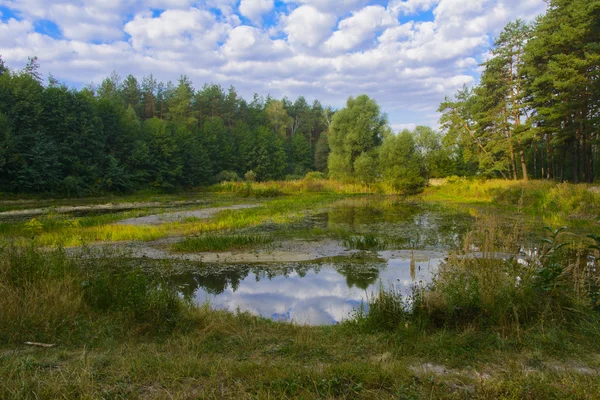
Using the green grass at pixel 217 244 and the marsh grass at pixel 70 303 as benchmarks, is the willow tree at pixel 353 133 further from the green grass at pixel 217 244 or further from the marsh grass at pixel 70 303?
the marsh grass at pixel 70 303

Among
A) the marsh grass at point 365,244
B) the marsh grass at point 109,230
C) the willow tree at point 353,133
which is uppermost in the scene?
the willow tree at point 353,133

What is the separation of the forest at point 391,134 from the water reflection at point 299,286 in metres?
21.2

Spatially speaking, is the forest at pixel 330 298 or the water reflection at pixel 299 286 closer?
the forest at pixel 330 298

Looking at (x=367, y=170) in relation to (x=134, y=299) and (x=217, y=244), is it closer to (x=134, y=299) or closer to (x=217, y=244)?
(x=217, y=244)

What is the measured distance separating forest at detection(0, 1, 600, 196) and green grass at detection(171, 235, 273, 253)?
2156cm

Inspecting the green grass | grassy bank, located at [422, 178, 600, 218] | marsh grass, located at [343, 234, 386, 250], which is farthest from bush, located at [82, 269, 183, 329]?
grassy bank, located at [422, 178, 600, 218]

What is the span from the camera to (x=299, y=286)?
7.93 m

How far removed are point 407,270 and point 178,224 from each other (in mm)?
10043

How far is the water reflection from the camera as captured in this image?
6484 mm

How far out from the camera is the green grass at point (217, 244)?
429 inches

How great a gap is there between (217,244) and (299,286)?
412 cm

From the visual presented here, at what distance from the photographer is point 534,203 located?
19984mm

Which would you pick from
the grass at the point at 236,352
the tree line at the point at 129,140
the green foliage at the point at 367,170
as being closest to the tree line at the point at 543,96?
the green foliage at the point at 367,170

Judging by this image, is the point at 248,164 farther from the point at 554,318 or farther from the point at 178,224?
the point at 554,318
